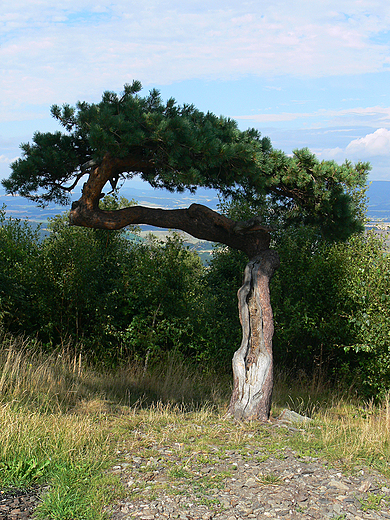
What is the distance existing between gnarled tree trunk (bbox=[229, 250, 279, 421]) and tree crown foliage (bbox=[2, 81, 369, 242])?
3.81ft

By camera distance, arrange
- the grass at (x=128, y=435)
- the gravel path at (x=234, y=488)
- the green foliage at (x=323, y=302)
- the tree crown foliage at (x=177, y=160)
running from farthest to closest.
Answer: the green foliage at (x=323, y=302)
the tree crown foliage at (x=177, y=160)
the grass at (x=128, y=435)
the gravel path at (x=234, y=488)

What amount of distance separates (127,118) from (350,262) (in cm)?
472

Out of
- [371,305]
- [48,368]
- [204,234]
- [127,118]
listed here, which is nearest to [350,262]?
[371,305]

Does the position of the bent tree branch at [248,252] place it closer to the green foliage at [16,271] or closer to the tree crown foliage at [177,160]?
the tree crown foliage at [177,160]

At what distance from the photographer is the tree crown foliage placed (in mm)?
5902

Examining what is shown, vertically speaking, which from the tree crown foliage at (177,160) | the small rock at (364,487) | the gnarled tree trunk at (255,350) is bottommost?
the small rock at (364,487)

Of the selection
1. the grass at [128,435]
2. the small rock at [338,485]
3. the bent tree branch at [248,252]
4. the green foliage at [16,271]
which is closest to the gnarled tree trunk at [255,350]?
the bent tree branch at [248,252]

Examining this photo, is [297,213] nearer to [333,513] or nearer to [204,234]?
[204,234]

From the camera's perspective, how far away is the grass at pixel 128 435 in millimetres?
4281

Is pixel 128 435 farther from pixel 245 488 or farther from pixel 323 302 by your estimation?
pixel 323 302

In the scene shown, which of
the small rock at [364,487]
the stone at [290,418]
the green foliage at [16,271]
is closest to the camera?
the small rock at [364,487]

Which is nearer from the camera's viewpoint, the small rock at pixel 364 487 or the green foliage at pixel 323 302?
the small rock at pixel 364 487

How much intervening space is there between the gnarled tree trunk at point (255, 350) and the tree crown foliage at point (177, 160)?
1.16 m

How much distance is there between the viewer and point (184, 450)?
5152mm
